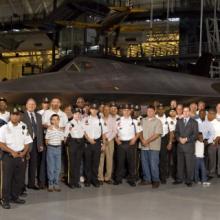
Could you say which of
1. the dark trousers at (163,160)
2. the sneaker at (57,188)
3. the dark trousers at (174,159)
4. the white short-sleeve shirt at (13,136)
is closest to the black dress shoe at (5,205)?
the white short-sleeve shirt at (13,136)

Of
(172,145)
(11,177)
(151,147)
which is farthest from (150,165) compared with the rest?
(11,177)

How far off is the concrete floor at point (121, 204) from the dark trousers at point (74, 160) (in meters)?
0.27

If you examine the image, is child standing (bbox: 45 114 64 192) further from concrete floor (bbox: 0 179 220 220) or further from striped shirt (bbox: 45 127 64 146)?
concrete floor (bbox: 0 179 220 220)

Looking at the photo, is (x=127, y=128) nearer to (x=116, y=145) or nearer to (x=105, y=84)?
(x=116, y=145)

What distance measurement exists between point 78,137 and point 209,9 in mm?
23804

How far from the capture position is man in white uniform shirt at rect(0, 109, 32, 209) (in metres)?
7.27

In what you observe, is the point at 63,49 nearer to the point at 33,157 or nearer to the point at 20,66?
the point at 20,66

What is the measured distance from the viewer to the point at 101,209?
7277mm

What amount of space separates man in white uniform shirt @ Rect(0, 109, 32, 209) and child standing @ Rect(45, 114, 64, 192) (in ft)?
3.88

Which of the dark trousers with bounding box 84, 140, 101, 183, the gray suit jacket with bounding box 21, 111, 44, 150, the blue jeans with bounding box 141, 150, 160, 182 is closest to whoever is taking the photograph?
the gray suit jacket with bounding box 21, 111, 44, 150

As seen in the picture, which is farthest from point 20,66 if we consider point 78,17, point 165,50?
point 165,50

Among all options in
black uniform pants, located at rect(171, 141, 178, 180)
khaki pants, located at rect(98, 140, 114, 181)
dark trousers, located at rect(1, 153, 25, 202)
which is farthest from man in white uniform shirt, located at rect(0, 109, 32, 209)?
black uniform pants, located at rect(171, 141, 178, 180)

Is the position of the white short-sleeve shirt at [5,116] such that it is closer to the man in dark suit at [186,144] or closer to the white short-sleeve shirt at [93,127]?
the white short-sleeve shirt at [93,127]

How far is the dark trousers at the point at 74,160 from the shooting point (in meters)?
9.16
